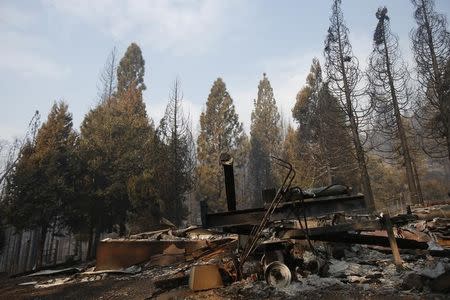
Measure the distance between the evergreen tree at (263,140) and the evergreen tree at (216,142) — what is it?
14.8ft

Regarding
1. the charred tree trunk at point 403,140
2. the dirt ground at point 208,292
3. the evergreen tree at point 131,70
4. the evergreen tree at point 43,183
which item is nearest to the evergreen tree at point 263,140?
the evergreen tree at point 131,70

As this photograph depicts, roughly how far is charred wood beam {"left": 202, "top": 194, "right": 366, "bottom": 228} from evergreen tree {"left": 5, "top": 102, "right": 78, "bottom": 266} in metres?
18.2

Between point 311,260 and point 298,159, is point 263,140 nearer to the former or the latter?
point 298,159

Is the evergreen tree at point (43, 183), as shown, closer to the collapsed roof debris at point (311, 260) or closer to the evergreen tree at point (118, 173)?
the evergreen tree at point (118, 173)

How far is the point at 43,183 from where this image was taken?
2106 cm

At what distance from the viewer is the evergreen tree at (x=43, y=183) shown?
20.4m

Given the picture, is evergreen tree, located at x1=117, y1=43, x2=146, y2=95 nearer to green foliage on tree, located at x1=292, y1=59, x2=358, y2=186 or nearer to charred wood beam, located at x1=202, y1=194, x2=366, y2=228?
green foliage on tree, located at x1=292, y1=59, x2=358, y2=186

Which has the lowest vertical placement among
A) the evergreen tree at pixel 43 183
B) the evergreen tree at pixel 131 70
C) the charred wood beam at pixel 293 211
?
the charred wood beam at pixel 293 211

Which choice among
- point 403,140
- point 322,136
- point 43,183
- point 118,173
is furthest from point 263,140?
point 43,183

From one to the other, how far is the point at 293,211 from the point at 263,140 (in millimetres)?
36889

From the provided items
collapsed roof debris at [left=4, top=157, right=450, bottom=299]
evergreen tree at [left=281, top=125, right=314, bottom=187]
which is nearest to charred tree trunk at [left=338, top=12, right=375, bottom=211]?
evergreen tree at [left=281, top=125, right=314, bottom=187]

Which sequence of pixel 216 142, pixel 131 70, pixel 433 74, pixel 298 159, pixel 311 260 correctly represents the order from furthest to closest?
pixel 131 70 → pixel 216 142 → pixel 298 159 → pixel 433 74 → pixel 311 260

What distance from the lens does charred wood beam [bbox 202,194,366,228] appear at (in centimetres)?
605

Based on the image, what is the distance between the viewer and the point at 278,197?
592 cm
